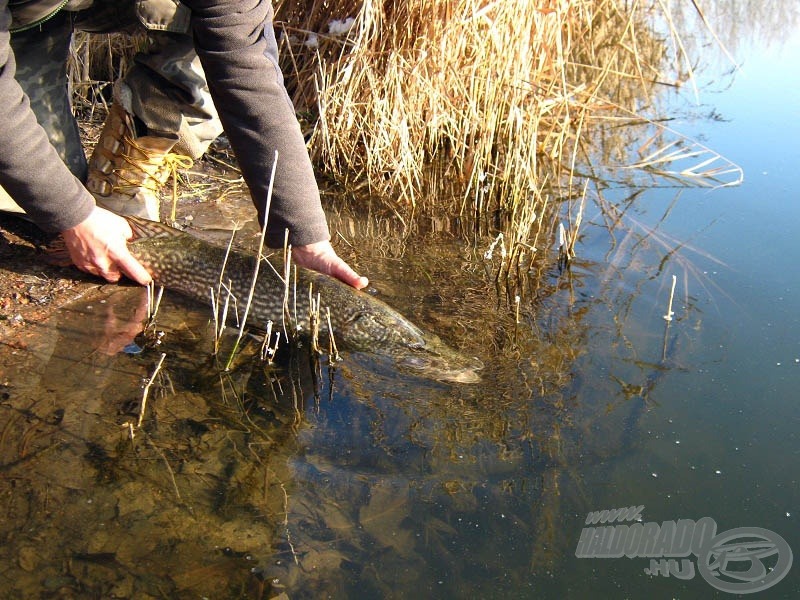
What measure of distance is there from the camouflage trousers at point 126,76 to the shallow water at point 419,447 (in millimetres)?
918

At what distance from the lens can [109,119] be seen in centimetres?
398

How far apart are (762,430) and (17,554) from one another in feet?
8.46

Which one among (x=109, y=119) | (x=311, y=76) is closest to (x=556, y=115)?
(x=311, y=76)

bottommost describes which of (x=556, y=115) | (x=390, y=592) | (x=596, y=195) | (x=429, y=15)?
(x=390, y=592)

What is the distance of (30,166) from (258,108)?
0.90 meters

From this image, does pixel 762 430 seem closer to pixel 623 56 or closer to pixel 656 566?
pixel 656 566

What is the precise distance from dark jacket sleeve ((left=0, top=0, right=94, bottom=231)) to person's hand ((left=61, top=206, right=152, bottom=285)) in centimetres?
9

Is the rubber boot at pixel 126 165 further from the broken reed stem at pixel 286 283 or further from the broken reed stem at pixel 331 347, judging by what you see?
the broken reed stem at pixel 331 347

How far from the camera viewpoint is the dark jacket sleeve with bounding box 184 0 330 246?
3047 mm

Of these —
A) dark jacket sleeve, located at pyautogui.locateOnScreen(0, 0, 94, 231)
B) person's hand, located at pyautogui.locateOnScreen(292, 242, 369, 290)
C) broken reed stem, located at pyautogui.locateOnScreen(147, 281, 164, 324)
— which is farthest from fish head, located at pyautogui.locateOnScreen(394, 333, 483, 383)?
dark jacket sleeve, located at pyautogui.locateOnScreen(0, 0, 94, 231)

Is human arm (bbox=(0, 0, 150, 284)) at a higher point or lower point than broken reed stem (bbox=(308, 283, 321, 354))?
higher

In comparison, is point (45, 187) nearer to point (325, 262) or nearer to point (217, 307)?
point (217, 307)

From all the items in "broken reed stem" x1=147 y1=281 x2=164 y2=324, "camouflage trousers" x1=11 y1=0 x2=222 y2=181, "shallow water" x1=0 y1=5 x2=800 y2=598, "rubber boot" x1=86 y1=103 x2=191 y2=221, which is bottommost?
"shallow water" x1=0 y1=5 x2=800 y2=598

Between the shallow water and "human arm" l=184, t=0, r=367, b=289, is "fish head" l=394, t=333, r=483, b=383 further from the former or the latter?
"human arm" l=184, t=0, r=367, b=289
